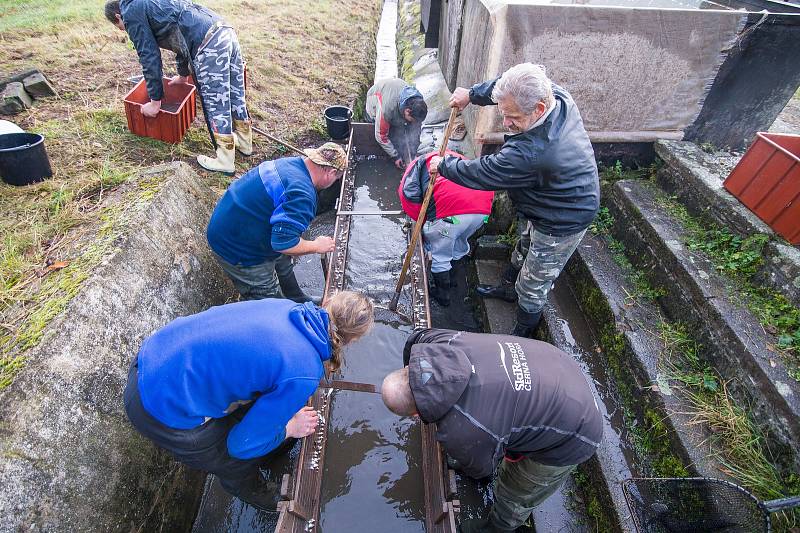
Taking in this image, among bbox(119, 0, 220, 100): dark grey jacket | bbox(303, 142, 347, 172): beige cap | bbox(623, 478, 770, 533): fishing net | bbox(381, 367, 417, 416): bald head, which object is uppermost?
bbox(119, 0, 220, 100): dark grey jacket

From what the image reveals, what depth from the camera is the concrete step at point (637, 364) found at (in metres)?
2.90

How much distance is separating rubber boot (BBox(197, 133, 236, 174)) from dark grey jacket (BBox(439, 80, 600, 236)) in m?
3.32

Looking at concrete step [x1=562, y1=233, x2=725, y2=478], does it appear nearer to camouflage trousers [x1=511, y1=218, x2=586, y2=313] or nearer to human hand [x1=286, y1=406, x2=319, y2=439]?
camouflage trousers [x1=511, y1=218, x2=586, y2=313]

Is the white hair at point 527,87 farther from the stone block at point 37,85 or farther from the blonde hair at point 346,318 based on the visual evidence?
the stone block at point 37,85

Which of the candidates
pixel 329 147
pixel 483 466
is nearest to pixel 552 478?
pixel 483 466

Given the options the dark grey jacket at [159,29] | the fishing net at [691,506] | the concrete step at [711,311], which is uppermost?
the dark grey jacket at [159,29]

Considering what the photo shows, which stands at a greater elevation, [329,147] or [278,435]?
[329,147]

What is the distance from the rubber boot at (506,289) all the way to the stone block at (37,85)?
6.56 metres

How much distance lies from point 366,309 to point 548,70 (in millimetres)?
3737

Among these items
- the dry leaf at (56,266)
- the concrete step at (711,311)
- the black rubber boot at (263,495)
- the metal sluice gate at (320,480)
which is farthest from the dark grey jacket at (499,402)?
the dry leaf at (56,266)

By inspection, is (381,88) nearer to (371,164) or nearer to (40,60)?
(371,164)

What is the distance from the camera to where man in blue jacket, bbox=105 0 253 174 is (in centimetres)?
459

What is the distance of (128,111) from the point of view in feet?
16.5

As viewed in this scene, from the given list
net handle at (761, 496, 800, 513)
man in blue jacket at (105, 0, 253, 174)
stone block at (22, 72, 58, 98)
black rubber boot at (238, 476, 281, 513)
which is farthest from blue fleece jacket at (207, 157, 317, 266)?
stone block at (22, 72, 58, 98)
